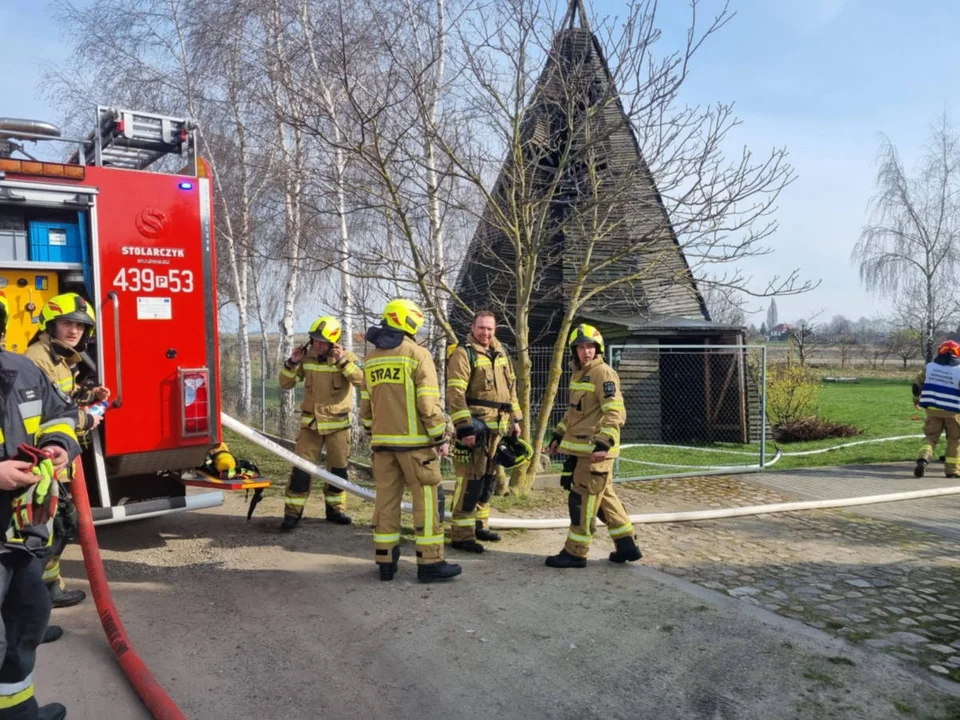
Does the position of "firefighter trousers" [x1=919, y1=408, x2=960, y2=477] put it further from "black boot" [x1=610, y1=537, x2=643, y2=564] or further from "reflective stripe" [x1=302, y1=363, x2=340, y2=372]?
"reflective stripe" [x1=302, y1=363, x2=340, y2=372]

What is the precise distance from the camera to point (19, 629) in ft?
9.84

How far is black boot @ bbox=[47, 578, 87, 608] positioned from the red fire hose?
521mm

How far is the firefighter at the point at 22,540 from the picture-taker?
9.50ft

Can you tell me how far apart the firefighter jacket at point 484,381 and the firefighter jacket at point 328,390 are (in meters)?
1.04

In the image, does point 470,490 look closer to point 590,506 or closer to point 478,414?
point 478,414

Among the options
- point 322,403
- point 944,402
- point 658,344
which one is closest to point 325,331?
point 322,403

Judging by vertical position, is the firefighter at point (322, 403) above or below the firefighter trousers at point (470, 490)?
above

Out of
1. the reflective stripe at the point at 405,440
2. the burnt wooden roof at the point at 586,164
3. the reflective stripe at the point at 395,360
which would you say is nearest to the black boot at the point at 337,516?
the reflective stripe at the point at 405,440

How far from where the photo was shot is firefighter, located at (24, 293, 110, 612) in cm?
438

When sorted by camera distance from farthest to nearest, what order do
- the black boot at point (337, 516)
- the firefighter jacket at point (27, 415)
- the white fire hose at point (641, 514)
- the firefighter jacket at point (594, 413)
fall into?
the black boot at point (337, 516), the white fire hose at point (641, 514), the firefighter jacket at point (594, 413), the firefighter jacket at point (27, 415)

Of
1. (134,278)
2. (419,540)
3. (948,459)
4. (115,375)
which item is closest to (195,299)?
(134,278)

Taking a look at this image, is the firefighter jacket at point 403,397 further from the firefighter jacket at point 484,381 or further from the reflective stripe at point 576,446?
the reflective stripe at point 576,446

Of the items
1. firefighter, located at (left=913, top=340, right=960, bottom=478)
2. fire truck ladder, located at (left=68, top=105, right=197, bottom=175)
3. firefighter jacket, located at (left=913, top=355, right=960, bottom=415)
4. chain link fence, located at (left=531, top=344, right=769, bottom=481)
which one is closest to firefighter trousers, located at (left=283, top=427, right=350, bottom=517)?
fire truck ladder, located at (left=68, top=105, right=197, bottom=175)

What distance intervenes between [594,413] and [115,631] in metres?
3.43
